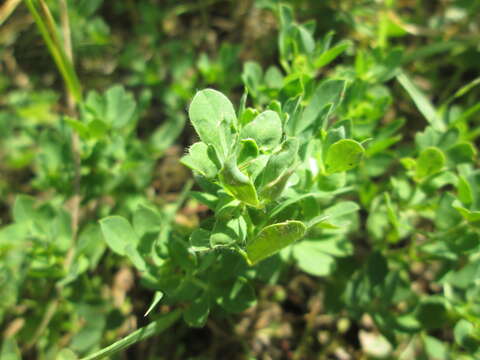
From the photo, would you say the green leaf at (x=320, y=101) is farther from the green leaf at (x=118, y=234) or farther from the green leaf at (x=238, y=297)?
the green leaf at (x=118, y=234)

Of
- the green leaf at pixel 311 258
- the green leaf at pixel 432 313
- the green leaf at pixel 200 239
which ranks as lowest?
the green leaf at pixel 432 313

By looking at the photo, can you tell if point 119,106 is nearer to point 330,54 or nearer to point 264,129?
point 330,54

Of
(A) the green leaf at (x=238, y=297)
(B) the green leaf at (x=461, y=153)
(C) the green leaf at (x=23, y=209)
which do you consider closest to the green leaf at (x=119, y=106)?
(C) the green leaf at (x=23, y=209)

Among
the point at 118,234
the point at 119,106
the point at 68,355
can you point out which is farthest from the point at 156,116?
the point at 68,355

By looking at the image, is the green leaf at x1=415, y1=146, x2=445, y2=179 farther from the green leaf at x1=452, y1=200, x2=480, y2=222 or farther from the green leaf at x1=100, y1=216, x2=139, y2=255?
the green leaf at x1=100, y1=216, x2=139, y2=255

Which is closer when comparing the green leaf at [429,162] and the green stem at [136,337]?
the green stem at [136,337]
